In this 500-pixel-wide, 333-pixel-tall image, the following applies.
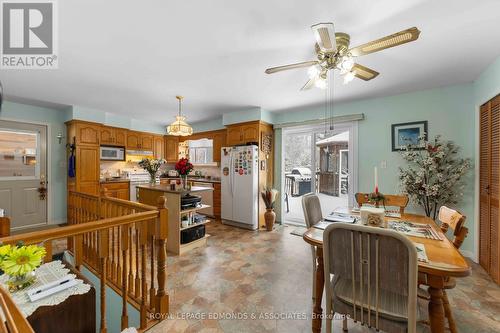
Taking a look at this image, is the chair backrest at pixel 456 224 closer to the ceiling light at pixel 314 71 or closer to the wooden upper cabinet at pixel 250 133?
the ceiling light at pixel 314 71

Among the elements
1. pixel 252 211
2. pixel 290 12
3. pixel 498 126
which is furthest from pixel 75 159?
pixel 498 126

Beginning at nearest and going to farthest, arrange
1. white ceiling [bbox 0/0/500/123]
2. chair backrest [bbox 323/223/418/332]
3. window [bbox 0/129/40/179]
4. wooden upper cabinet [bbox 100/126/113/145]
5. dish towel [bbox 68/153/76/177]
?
chair backrest [bbox 323/223/418/332], white ceiling [bbox 0/0/500/123], window [bbox 0/129/40/179], dish towel [bbox 68/153/76/177], wooden upper cabinet [bbox 100/126/113/145]

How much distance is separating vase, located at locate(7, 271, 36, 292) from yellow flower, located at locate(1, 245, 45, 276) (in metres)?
0.22

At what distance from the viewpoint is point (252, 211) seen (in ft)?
13.2

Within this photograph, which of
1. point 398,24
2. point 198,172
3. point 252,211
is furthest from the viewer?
point 198,172

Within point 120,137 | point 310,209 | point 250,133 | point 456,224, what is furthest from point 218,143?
point 456,224

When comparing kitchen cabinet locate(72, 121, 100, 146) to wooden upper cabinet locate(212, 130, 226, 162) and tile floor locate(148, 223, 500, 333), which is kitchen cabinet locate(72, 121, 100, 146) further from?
tile floor locate(148, 223, 500, 333)

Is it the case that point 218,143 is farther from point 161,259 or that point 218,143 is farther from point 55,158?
point 161,259

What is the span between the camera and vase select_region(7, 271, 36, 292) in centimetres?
122

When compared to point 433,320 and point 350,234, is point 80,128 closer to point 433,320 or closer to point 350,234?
point 350,234

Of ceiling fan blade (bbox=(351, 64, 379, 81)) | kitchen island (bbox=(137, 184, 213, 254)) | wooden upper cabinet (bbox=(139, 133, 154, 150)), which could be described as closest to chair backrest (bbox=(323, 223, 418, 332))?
ceiling fan blade (bbox=(351, 64, 379, 81))

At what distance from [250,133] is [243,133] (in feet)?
0.60

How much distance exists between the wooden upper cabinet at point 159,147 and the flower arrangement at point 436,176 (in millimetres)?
5630

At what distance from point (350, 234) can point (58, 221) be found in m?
5.61
